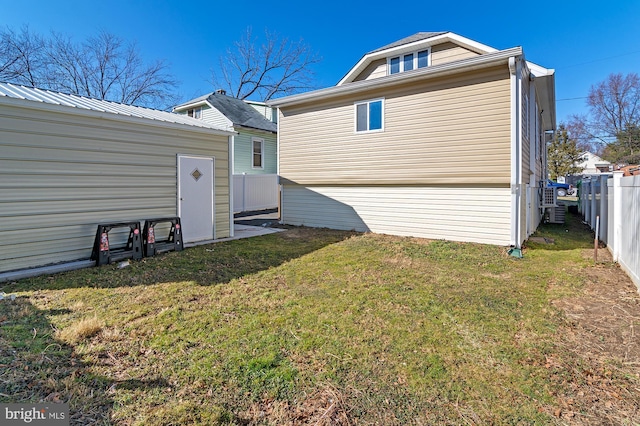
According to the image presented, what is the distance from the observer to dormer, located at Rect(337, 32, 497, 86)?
478 inches

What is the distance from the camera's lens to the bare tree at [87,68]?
18.0 metres

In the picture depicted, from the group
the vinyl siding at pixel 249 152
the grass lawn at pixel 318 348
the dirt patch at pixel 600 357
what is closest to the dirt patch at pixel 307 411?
the grass lawn at pixel 318 348

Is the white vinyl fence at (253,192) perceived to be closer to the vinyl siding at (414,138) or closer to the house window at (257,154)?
the house window at (257,154)

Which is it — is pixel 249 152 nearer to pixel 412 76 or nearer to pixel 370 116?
pixel 370 116

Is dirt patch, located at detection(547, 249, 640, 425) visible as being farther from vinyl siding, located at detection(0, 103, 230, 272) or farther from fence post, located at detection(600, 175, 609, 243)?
vinyl siding, located at detection(0, 103, 230, 272)

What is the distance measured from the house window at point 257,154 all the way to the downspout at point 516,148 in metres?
12.7

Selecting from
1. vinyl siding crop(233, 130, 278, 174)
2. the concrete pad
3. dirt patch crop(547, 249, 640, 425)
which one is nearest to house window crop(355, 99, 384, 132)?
the concrete pad

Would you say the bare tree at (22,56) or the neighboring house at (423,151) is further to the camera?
the bare tree at (22,56)

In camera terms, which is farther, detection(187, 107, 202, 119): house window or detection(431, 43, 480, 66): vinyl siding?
detection(187, 107, 202, 119): house window

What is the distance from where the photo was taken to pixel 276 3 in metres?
18.0

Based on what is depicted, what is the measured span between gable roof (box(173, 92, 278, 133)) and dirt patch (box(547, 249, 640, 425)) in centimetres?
1536

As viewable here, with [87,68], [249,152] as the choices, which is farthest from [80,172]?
[87,68]

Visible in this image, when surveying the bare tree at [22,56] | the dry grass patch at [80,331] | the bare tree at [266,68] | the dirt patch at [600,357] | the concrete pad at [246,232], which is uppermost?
the bare tree at [266,68]

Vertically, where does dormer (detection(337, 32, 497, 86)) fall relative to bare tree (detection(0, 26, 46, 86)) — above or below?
below
